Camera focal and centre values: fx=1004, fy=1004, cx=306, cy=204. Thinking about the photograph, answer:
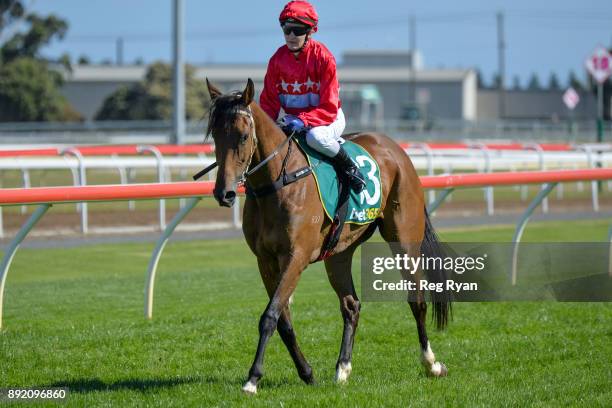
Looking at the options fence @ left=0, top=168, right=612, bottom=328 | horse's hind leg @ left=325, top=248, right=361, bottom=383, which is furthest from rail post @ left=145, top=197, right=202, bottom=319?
horse's hind leg @ left=325, top=248, right=361, bottom=383

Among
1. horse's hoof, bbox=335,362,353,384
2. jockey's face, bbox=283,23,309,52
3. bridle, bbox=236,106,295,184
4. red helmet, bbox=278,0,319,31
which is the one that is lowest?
horse's hoof, bbox=335,362,353,384

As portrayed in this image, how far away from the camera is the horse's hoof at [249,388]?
5000 mm

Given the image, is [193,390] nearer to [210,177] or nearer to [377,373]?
[377,373]

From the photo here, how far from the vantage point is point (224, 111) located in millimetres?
4918

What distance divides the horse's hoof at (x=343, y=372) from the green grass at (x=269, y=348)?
56 mm

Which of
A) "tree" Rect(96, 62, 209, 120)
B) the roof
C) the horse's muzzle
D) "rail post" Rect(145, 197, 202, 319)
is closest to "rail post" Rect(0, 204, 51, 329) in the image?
"rail post" Rect(145, 197, 202, 319)

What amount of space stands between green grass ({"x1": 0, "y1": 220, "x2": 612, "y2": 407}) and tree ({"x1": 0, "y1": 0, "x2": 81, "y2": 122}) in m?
36.2

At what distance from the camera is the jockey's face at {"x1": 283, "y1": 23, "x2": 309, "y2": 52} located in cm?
553

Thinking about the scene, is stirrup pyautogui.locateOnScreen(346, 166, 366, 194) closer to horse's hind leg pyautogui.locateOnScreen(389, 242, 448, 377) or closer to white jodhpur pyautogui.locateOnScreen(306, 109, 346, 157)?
white jodhpur pyautogui.locateOnScreen(306, 109, 346, 157)

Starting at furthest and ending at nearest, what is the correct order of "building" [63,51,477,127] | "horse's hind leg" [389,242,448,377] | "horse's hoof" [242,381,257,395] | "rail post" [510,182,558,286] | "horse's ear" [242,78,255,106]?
"building" [63,51,477,127], "rail post" [510,182,558,286], "horse's hind leg" [389,242,448,377], "horse's hoof" [242,381,257,395], "horse's ear" [242,78,255,106]

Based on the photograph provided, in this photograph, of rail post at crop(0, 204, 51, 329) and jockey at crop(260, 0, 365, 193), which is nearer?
jockey at crop(260, 0, 365, 193)

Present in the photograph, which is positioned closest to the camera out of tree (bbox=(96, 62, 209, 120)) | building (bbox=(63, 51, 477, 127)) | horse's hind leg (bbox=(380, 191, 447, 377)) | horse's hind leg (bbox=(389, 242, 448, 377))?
horse's hind leg (bbox=(389, 242, 448, 377))

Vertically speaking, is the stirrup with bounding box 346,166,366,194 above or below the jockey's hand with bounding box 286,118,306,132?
below

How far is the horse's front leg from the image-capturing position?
16.5ft
